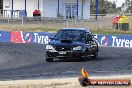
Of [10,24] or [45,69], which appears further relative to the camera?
[10,24]

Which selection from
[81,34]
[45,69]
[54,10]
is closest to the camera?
[45,69]

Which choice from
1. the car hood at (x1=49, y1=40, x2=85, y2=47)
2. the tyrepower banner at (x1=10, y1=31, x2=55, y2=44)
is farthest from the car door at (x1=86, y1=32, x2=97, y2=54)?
the tyrepower banner at (x1=10, y1=31, x2=55, y2=44)

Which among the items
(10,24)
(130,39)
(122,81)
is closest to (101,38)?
(130,39)

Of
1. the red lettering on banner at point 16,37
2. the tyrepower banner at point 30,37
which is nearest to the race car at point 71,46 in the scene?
the tyrepower banner at point 30,37

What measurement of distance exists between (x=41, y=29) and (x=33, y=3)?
A: 23621 millimetres

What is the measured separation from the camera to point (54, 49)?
22.5 m

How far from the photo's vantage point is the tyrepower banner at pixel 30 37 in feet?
130

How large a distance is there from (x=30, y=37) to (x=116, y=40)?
815cm

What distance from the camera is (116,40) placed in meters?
36.0

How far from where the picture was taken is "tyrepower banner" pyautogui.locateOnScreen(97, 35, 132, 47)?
35.0 metres

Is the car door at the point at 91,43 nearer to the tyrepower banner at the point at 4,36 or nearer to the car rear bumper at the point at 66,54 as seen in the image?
the car rear bumper at the point at 66,54

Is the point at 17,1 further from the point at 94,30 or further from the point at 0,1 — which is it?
the point at 94,30

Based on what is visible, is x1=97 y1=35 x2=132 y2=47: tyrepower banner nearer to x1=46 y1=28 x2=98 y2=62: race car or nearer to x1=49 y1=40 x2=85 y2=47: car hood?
x1=46 y1=28 x2=98 y2=62: race car

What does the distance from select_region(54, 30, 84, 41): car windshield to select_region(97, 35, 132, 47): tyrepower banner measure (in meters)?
11.6
